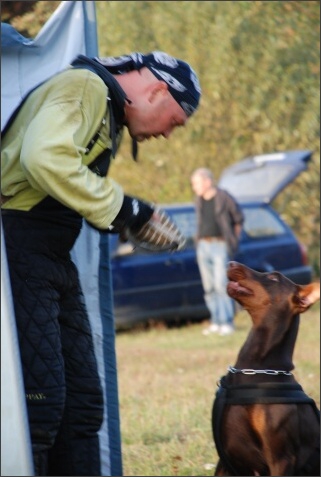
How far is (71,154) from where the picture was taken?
358cm

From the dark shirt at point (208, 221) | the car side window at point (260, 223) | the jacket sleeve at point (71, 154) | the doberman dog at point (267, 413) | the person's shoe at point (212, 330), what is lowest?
the person's shoe at point (212, 330)

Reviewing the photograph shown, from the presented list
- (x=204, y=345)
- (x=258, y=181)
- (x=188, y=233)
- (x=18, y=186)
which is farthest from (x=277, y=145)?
(x=18, y=186)

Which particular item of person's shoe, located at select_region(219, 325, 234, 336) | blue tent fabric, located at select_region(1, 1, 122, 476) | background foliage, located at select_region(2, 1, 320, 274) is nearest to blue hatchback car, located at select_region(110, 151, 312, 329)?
person's shoe, located at select_region(219, 325, 234, 336)

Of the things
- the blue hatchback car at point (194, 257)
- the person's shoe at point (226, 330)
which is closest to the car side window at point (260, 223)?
the blue hatchback car at point (194, 257)

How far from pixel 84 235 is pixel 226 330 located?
9.04 metres

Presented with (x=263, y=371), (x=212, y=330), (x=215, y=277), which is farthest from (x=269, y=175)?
(x=263, y=371)

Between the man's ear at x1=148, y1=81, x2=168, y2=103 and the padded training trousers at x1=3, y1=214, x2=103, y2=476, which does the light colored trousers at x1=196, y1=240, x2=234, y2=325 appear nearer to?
the padded training trousers at x1=3, y1=214, x2=103, y2=476

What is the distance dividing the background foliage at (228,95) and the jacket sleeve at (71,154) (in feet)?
40.9

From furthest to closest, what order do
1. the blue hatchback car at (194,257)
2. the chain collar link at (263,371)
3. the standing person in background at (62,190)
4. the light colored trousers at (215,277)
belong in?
the blue hatchback car at (194,257) < the light colored trousers at (215,277) < the chain collar link at (263,371) < the standing person in background at (62,190)

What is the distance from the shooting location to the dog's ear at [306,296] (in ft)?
16.0

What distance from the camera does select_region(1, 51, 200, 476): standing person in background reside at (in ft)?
12.1

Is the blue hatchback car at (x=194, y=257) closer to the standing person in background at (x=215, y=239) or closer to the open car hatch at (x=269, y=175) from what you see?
the open car hatch at (x=269, y=175)

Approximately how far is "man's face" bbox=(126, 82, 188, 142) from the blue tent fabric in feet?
3.71

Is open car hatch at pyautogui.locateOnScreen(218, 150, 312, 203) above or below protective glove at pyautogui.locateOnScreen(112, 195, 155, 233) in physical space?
below
